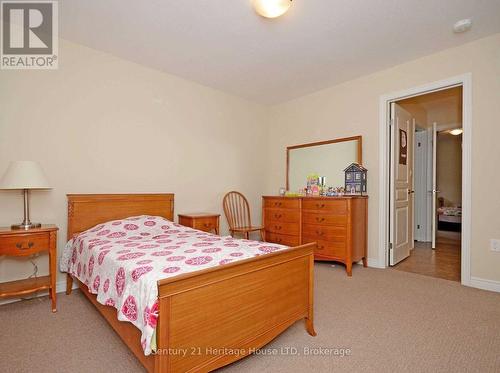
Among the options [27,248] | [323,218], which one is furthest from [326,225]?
[27,248]

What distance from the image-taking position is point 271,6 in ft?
6.37

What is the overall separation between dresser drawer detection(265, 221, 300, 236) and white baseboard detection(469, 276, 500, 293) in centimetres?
183

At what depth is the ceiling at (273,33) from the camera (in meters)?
2.12

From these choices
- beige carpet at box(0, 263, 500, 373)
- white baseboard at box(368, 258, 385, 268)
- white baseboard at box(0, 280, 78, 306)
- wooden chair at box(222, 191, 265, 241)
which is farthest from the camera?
wooden chair at box(222, 191, 265, 241)

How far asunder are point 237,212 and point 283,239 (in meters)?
0.91

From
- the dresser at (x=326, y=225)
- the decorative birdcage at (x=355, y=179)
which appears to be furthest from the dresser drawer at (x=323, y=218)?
the decorative birdcage at (x=355, y=179)

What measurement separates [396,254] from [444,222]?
3.47 meters

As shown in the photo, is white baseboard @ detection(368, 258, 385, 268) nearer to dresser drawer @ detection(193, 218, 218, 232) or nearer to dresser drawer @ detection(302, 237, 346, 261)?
dresser drawer @ detection(302, 237, 346, 261)

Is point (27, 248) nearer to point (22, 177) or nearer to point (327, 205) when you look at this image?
point (22, 177)

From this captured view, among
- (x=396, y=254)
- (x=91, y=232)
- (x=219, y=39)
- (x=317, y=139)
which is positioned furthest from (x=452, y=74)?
(x=91, y=232)

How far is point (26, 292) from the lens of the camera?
1998 millimetres

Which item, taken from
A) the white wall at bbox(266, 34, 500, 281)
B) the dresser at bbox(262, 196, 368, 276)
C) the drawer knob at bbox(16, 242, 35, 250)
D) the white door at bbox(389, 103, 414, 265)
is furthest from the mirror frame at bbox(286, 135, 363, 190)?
the drawer knob at bbox(16, 242, 35, 250)

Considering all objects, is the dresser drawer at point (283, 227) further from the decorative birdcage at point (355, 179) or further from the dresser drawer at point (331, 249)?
the decorative birdcage at point (355, 179)

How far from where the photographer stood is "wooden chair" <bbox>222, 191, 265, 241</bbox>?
155 inches
